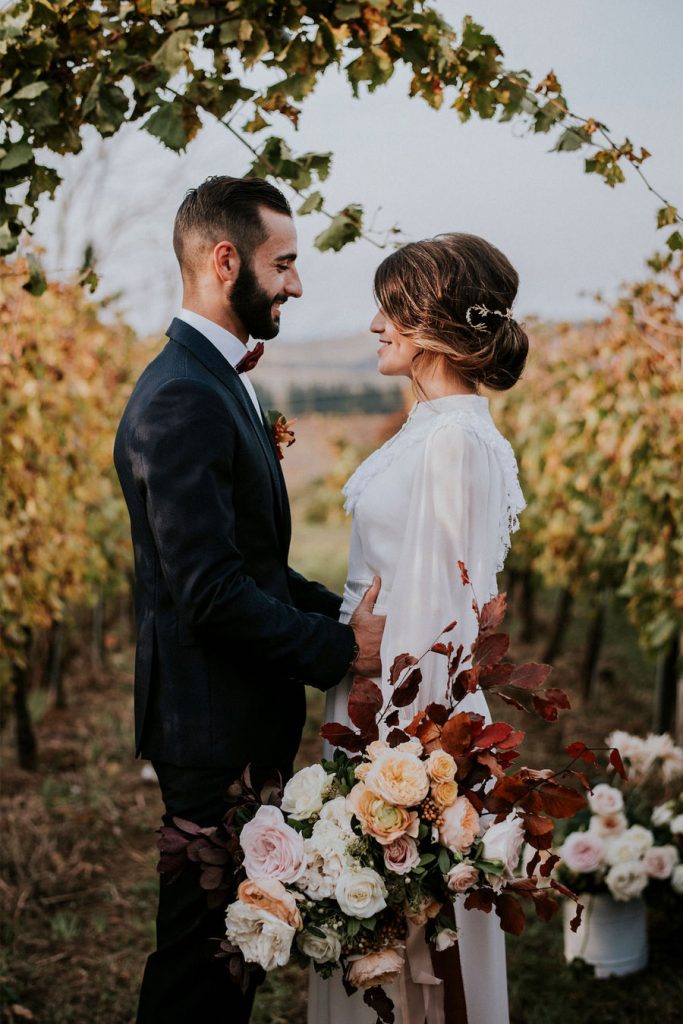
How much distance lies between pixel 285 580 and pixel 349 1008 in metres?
1.08

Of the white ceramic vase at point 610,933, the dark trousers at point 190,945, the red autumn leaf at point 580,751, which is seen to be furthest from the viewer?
the white ceramic vase at point 610,933

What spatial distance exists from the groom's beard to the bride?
0.32 m

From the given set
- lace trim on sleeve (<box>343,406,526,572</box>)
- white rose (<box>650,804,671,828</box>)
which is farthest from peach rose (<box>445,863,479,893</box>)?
white rose (<box>650,804,671,828</box>)

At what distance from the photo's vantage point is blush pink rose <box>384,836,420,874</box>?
1806mm

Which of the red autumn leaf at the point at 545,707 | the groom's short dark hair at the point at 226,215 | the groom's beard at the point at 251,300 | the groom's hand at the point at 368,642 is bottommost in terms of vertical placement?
the red autumn leaf at the point at 545,707

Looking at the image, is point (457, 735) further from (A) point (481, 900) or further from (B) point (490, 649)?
(A) point (481, 900)

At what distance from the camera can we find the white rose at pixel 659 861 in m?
3.44

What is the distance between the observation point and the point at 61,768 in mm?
5789

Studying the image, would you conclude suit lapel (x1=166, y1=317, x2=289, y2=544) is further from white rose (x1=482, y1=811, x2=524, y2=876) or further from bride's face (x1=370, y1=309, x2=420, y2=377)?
white rose (x1=482, y1=811, x2=524, y2=876)

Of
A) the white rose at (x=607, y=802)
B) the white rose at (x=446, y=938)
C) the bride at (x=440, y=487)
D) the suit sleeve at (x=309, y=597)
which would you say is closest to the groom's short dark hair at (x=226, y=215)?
the bride at (x=440, y=487)

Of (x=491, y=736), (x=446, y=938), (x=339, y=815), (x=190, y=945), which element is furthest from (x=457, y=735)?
(x=190, y=945)

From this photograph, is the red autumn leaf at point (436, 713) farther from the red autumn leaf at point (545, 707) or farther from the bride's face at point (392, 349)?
the bride's face at point (392, 349)

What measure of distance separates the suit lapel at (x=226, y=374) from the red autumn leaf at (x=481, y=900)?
984mm

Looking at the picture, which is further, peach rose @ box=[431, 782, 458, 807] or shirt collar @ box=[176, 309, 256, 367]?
shirt collar @ box=[176, 309, 256, 367]
